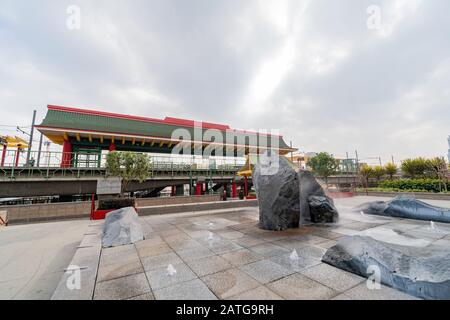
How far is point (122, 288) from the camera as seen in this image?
9.84ft

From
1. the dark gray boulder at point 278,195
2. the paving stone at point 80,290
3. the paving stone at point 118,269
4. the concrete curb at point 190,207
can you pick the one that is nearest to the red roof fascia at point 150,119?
the concrete curb at point 190,207

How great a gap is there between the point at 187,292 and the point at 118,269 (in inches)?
70.7

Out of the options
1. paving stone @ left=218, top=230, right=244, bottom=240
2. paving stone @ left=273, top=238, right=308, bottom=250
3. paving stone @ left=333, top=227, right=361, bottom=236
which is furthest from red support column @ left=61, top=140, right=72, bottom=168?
paving stone @ left=333, top=227, right=361, bottom=236

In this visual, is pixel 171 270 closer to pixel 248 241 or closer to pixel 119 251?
pixel 119 251

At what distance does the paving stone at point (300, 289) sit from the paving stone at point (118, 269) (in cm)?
261

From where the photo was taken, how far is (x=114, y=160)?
10.5 metres

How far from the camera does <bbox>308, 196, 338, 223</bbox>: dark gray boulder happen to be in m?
7.48

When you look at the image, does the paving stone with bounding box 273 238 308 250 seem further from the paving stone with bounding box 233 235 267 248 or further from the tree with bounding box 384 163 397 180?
the tree with bounding box 384 163 397 180

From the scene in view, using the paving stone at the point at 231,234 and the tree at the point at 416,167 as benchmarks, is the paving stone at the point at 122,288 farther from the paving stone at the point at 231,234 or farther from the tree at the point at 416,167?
the tree at the point at 416,167

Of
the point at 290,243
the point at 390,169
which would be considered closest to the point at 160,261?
the point at 290,243
